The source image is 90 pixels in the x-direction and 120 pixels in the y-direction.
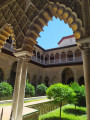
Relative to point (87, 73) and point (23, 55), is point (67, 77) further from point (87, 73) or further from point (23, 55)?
point (87, 73)

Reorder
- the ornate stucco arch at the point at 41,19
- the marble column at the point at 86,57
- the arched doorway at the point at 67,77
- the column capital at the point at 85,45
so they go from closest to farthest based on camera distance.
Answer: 1. the marble column at the point at 86,57
2. the column capital at the point at 85,45
3. the ornate stucco arch at the point at 41,19
4. the arched doorway at the point at 67,77

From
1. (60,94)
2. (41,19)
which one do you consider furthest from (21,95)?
(41,19)

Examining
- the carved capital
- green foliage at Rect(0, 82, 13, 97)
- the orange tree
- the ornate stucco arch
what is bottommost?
A: green foliage at Rect(0, 82, 13, 97)

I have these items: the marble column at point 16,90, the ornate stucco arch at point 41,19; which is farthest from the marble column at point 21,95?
the ornate stucco arch at point 41,19

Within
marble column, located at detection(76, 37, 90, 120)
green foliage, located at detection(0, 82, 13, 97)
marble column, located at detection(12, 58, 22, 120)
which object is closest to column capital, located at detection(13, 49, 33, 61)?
marble column, located at detection(12, 58, 22, 120)

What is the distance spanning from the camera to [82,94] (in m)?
7.84

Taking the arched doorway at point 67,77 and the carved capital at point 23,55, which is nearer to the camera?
the carved capital at point 23,55

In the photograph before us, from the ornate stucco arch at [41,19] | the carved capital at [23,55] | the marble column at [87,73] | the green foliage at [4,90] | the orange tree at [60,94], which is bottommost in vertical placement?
the green foliage at [4,90]

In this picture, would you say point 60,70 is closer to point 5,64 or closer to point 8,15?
point 5,64

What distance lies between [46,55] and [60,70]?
5.04m

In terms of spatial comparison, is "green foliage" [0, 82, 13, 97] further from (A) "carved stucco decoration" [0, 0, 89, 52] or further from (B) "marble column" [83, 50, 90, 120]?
(B) "marble column" [83, 50, 90, 120]

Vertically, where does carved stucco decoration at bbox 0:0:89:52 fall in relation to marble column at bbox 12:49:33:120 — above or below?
above

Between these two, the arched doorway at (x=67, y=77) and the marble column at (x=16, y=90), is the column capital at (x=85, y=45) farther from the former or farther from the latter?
the arched doorway at (x=67, y=77)

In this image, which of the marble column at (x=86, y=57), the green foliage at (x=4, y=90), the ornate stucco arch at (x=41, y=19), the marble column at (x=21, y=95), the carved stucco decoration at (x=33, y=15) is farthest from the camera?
the green foliage at (x=4, y=90)
